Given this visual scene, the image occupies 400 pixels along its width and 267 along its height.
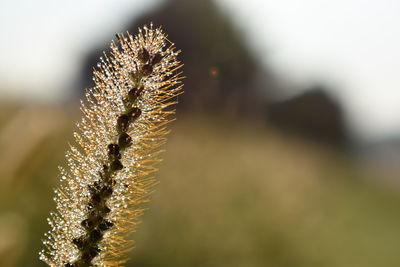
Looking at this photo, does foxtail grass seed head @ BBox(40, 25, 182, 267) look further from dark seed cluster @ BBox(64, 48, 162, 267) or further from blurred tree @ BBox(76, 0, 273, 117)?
blurred tree @ BBox(76, 0, 273, 117)

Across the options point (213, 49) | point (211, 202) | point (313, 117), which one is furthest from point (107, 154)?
point (313, 117)

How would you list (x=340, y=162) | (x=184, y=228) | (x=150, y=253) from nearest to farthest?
(x=150, y=253) → (x=184, y=228) → (x=340, y=162)

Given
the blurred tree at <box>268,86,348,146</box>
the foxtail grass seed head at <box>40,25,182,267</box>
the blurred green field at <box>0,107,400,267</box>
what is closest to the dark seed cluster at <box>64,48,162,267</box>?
the foxtail grass seed head at <box>40,25,182,267</box>

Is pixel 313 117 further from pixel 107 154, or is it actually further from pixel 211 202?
pixel 107 154

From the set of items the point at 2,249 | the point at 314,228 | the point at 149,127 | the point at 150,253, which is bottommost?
the point at 149,127

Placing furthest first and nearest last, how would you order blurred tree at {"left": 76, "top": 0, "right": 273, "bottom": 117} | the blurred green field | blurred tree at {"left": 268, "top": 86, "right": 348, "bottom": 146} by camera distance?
blurred tree at {"left": 268, "top": 86, "right": 348, "bottom": 146} < blurred tree at {"left": 76, "top": 0, "right": 273, "bottom": 117} < the blurred green field

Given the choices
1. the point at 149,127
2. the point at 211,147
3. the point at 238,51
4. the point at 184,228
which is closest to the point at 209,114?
the point at 211,147

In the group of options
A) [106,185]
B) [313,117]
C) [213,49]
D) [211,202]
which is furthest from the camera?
[313,117]

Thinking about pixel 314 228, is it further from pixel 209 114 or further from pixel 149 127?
pixel 149 127
